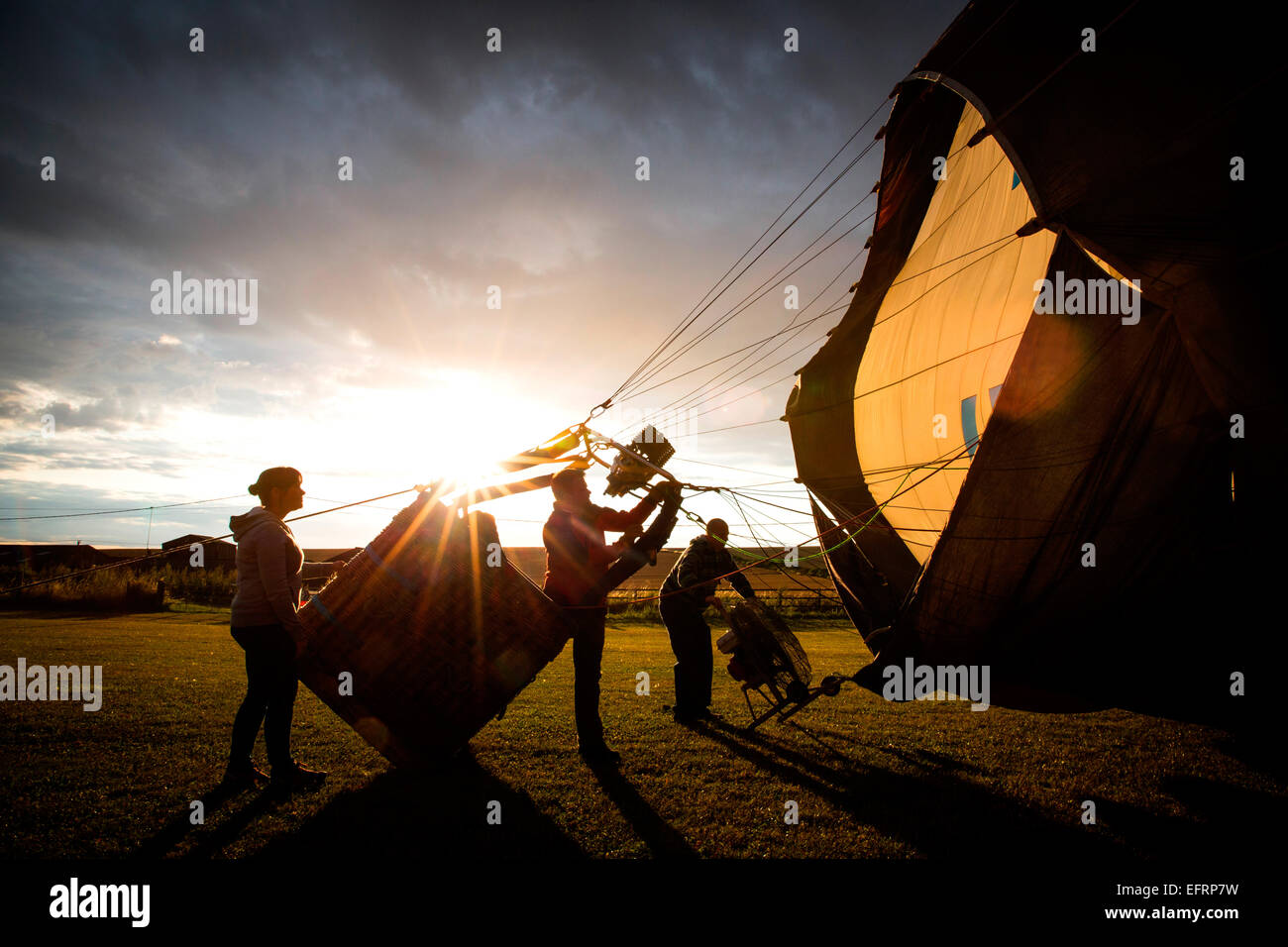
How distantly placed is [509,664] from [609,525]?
174 cm

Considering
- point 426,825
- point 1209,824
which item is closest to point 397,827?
point 426,825

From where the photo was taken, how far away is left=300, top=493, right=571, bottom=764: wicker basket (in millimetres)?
4227

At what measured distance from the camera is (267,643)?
430 cm

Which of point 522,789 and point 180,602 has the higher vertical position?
point 522,789

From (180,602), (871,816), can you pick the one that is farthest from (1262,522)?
(180,602)

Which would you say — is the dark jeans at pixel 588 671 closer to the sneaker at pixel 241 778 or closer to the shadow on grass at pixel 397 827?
the shadow on grass at pixel 397 827

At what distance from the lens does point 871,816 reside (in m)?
3.99

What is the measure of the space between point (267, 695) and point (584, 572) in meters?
2.39

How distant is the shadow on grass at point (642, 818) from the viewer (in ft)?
11.3

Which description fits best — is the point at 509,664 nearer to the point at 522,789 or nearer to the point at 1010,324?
the point at 522,789

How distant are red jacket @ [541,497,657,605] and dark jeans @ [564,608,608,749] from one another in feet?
0.46
